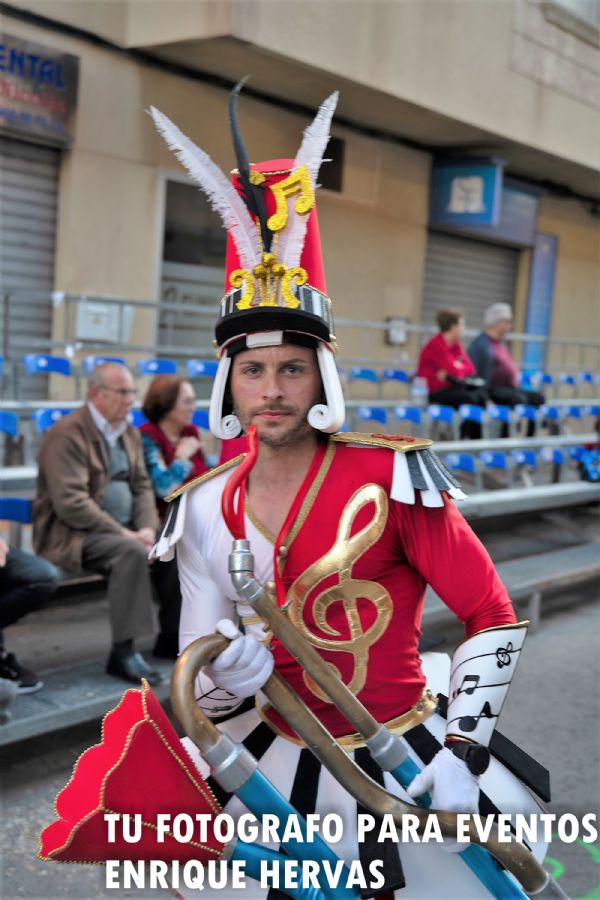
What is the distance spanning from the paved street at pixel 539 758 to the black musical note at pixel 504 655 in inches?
85.6

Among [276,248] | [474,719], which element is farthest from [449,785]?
[276,248]

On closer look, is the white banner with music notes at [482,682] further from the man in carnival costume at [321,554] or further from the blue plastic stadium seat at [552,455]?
the blue plastic stadium seat at [552,455]

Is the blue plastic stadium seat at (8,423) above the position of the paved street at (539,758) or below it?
above

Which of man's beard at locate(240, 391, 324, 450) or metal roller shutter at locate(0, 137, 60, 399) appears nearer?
man's beard at locate(240, 391, 324, 450)

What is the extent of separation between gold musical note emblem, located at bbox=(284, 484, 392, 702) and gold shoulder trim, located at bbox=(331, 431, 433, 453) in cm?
17

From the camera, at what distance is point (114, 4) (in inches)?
381

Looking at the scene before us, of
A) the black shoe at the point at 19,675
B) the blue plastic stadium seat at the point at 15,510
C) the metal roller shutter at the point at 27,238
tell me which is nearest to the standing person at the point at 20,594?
the black shoe at the point at 19,675

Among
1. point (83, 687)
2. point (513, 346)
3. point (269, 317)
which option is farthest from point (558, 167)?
point (269, 317)

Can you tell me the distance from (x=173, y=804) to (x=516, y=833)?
2.37ft

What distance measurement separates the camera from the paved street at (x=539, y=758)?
3.58 meters

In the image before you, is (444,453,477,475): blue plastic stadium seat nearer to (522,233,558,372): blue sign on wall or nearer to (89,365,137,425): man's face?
(89,365,137,425): man's face

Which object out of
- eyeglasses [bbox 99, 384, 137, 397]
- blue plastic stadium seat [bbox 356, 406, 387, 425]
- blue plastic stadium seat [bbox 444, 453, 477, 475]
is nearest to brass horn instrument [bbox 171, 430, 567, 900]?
eyeglasses [bbox 99, 384, 137, 397]

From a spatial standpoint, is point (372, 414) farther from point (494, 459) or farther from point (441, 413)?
point (494, 459)

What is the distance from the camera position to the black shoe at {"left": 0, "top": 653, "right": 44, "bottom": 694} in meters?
4.46
